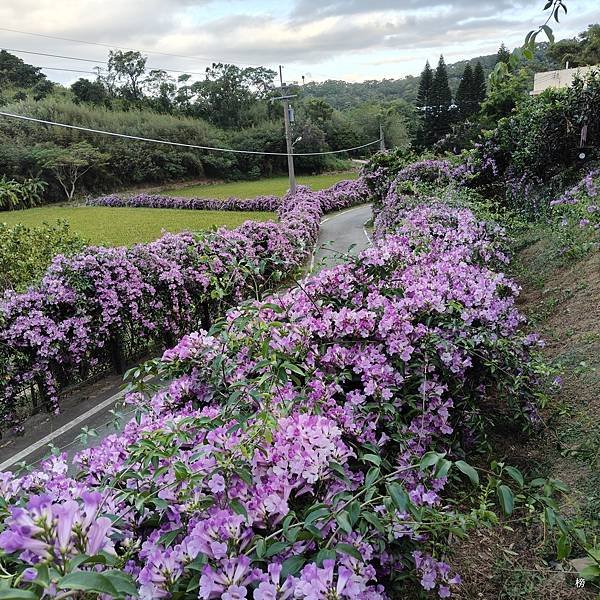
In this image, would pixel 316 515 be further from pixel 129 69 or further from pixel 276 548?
pixel 129 69

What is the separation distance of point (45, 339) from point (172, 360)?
3.77 meters

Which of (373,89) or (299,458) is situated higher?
(373,89)

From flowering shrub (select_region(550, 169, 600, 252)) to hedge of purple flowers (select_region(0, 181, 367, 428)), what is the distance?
2956 millimetres

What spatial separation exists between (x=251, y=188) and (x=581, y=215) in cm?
3535

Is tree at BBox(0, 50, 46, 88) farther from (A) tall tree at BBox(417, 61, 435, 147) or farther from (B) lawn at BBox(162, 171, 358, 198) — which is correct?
(A) tall tree at BBox(417, 61, 435, 147)

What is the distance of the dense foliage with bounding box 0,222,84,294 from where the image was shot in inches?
293

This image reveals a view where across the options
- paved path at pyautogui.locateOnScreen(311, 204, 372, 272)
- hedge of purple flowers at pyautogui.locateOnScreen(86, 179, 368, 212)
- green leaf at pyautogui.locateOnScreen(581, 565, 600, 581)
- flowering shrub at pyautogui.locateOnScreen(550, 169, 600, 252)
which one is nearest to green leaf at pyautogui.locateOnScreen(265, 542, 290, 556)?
green leaf at pyautogui.locateOnScreen(581, 565, 600, 581)

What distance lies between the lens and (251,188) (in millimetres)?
39688

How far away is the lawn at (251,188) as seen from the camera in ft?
117

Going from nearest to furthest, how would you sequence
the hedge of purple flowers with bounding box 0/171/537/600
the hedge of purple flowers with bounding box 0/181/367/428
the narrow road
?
the hedge of purple flowers with bounding box 0/171/537/600
the narrow road
the hedge of purple flowers with bounding box 0/181/367/428

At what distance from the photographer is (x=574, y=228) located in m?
5.91

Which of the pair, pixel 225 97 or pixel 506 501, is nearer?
pixel 506 501

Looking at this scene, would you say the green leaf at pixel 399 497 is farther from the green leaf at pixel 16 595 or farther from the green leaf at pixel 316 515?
the green leaf at pixel 16 595

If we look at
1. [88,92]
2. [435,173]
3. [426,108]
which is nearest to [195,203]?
[435,173]
